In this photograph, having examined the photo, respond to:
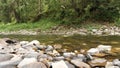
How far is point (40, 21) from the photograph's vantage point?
34.2m

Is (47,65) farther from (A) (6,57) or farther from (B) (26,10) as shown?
(B) (26,10)

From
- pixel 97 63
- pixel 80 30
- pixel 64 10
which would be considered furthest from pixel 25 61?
pixel 64 10

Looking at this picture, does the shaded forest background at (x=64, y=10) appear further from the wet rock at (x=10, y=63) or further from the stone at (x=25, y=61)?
the wet rock at (x=10, y=63)

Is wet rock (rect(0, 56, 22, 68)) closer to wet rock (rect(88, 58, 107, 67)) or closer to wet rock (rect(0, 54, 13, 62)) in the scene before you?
wet rock (rect(0, 54, 13, 62))

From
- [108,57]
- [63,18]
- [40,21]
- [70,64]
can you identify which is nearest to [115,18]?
[63,18]

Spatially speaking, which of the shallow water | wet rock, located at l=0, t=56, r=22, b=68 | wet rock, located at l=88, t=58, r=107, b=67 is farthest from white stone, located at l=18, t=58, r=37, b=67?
the shallow water

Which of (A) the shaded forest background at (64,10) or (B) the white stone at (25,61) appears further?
(A) the shaded forest background at (64,10)

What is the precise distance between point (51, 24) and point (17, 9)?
8.96m

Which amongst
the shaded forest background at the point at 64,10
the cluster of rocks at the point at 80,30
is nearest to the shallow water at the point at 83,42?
the cluster of rocks at the point at 80,30

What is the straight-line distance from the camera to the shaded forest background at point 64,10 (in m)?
29.0

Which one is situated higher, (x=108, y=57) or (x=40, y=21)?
(x=108, y=57)

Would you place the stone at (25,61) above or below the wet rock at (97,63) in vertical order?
above

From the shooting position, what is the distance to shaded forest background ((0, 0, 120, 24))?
29000 mm

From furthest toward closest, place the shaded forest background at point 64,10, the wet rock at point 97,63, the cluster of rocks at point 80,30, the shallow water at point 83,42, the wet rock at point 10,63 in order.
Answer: the shaded forest background at point 64,10 < the cluster of rocks at point 80,30 < the shallow water at point 83,42 < the wet rock at point 97,63 < the wet rock at point 10,63
